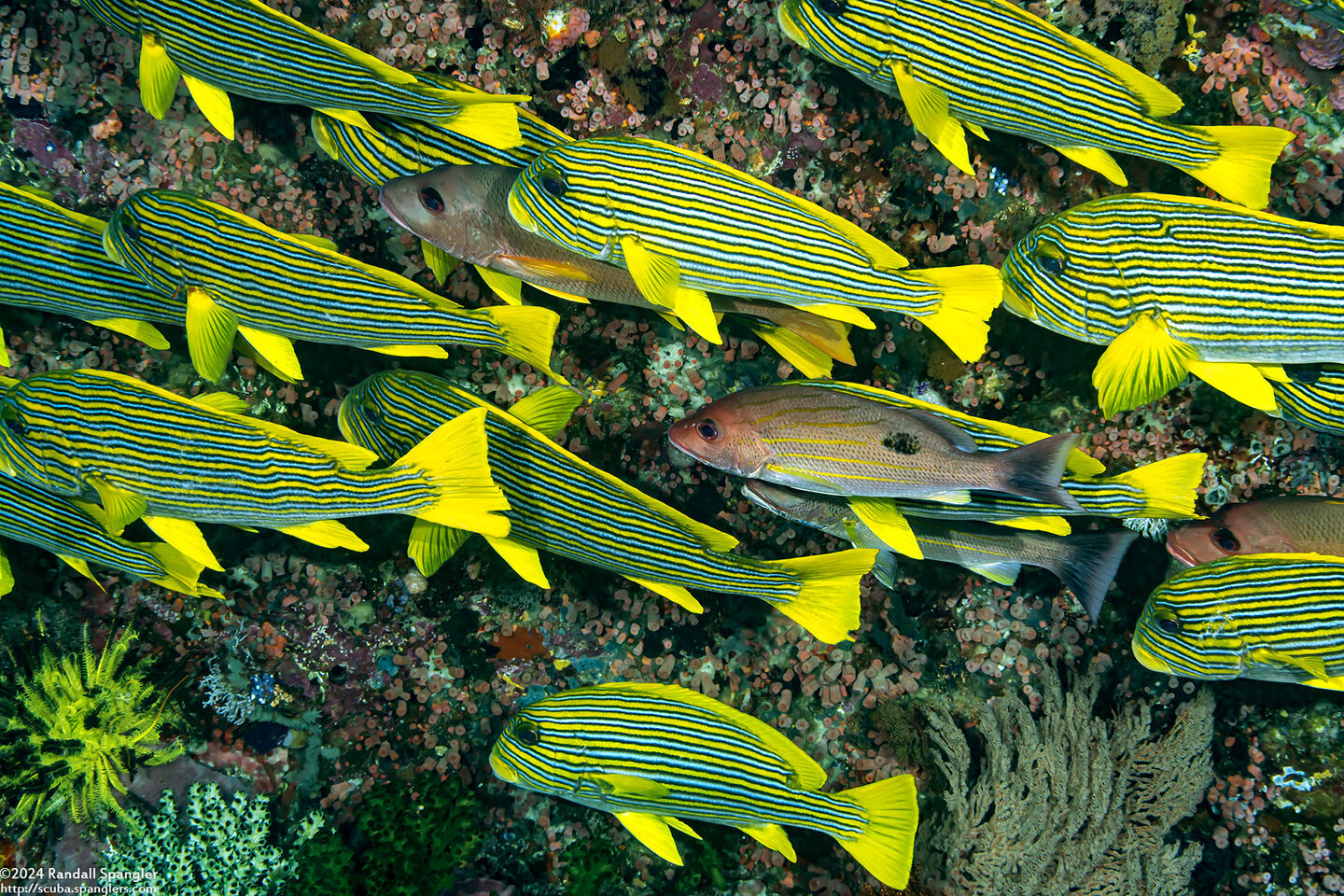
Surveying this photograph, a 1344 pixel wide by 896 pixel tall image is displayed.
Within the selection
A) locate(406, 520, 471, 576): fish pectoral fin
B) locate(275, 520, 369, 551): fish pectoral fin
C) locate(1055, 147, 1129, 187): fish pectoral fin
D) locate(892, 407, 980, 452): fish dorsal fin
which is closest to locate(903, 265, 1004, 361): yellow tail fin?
locate(892, 407, 980, 452): fish dorsal fin

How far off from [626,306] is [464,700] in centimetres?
209

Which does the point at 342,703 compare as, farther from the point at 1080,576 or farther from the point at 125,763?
the point at 1080,576

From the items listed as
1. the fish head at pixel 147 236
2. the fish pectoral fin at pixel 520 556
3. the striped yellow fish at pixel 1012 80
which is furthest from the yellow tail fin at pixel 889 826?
the fish head at pixel 147 236

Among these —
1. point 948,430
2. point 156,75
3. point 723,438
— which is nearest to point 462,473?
point 723,438

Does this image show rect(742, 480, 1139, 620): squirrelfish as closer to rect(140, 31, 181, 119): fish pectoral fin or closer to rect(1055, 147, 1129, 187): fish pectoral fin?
rect(1055, 147, 1129, 187): fish pectoral fin

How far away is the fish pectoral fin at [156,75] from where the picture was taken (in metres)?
2.78

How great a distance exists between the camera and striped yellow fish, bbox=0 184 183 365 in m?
2.87

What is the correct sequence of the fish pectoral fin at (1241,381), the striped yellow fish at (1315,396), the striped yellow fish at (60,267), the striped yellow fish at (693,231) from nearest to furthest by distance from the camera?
the striped yellow fish at (693,231) → the fish pectoral fin at (1241,381) → the striped yellow fish at (60,267) → the striped yellow fish at (1315,396)

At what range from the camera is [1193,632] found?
296cm

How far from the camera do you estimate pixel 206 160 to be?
3395 mm

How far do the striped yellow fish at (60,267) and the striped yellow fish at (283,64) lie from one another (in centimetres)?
69

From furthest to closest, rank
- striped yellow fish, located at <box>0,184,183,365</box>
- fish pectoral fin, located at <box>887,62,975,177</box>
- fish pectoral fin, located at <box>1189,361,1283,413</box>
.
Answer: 1. striped yellow fish, located at <box>0,184,183,365</box>
2. fish pectoral fin, located at <box>1189,361,1283,413</box>
3. fish pectoral fin, located at <box>887,62,975,177</box>

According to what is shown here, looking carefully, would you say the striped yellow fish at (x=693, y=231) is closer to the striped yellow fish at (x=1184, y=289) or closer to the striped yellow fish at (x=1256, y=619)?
the striped yellow fish at (x=1184, y=289)

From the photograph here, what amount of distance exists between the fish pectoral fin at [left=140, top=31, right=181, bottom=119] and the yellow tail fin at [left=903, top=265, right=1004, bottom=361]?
2908mm
